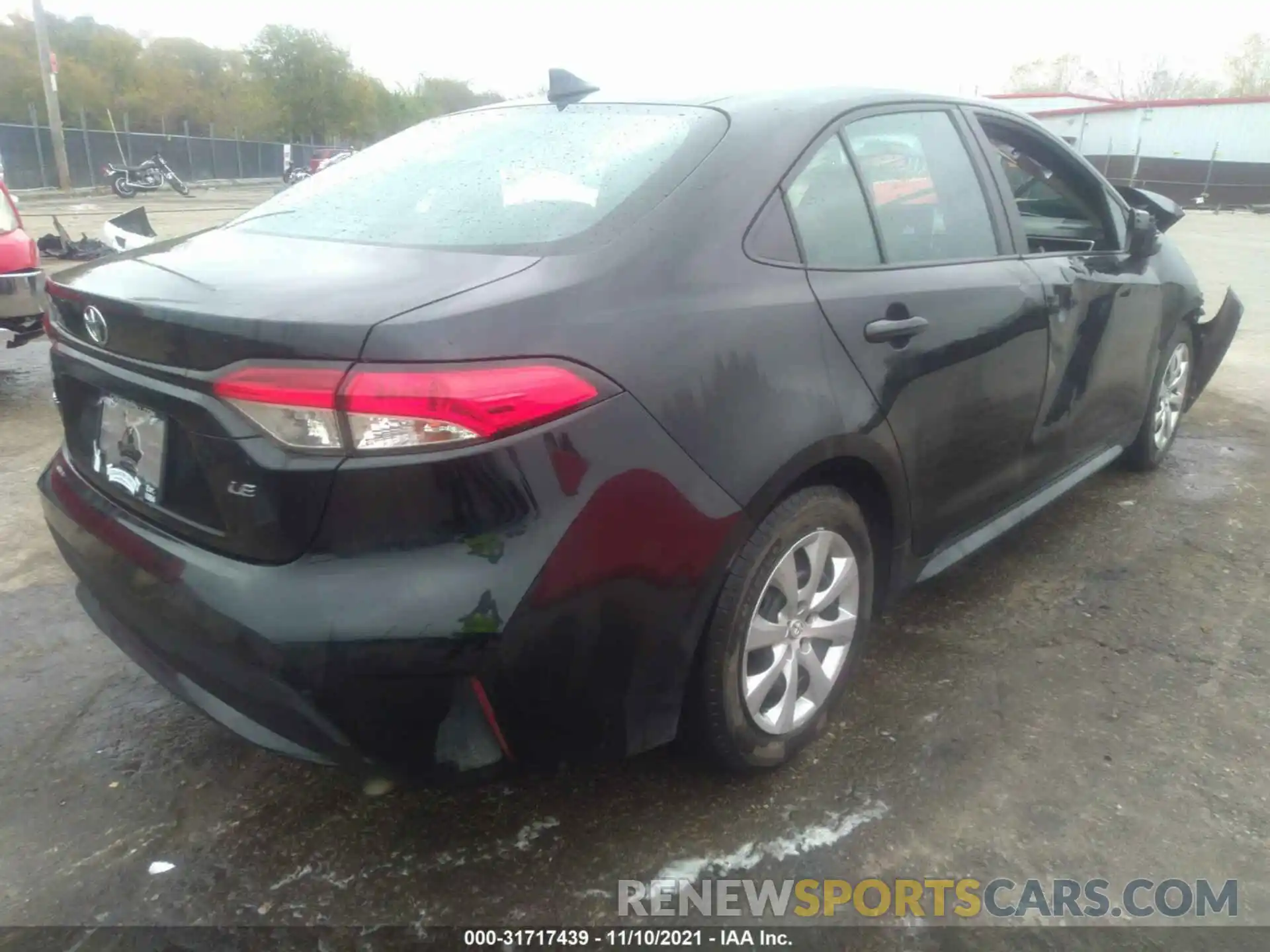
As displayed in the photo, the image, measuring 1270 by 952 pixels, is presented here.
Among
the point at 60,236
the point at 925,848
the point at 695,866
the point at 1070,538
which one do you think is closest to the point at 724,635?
the point at 695,866

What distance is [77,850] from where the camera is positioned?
211 centimetres

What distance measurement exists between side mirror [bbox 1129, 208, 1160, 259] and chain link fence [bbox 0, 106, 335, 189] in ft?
83.5

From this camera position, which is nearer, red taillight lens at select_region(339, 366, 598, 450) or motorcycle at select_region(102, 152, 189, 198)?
red taillight lens at select_region(339, 366, 598, 450)

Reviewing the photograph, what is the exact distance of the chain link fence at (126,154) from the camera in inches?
1105

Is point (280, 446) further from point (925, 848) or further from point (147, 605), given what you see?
point (925, 848)

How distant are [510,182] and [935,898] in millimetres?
1831

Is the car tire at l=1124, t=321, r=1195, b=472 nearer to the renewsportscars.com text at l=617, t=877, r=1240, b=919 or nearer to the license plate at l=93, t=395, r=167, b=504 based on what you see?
the renewsportscars.com text at l=617, t=877, r=1240, b=919

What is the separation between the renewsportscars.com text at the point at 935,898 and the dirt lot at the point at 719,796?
0.03 metres

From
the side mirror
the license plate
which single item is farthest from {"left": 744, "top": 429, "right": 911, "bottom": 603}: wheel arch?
the side mirror

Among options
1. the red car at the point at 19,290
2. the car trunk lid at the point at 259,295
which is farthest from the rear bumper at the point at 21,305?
the car trunk lid at the point at 259,295

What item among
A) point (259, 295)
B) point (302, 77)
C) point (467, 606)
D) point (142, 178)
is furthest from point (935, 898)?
point (302, 77)

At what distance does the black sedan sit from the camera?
1.63 meters

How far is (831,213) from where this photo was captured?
7.60 feet

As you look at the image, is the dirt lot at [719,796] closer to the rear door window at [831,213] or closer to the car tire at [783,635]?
the car tire at [783,635]
